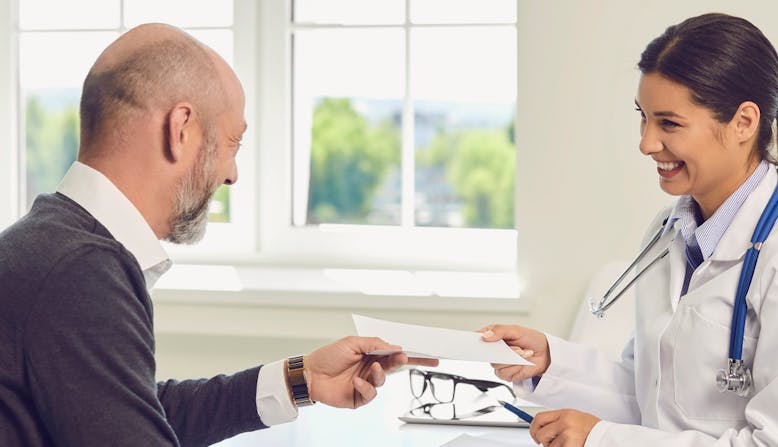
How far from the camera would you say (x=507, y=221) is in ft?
23.0

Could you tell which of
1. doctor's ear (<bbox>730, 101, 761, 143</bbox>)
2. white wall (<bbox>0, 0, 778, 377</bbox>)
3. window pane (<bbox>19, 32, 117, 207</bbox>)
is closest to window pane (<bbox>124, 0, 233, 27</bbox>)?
window pane (<bbox>19, 32, 117, 207</bbox>)

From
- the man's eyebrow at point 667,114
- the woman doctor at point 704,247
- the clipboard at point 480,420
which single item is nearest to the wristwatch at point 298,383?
the clipboard at point 480,420

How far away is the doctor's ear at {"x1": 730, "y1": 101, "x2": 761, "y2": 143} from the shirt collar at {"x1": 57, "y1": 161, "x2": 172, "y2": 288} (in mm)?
875

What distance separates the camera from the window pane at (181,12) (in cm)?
321

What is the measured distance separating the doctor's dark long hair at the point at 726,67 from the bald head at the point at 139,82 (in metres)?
0.71

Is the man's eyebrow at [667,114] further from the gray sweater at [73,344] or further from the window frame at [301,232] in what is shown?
the window frame at [301,232]

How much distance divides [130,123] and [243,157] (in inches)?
71.3

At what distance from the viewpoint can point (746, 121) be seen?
5.10ft

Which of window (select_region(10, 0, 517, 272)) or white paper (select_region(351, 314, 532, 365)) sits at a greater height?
window (select_region(10, 0, 517, 272))

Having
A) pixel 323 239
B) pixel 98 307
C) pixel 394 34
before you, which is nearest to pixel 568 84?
pixel 394 34

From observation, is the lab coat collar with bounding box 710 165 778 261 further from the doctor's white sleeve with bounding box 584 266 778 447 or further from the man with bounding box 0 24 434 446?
the man with bounding box 0 24 434 446

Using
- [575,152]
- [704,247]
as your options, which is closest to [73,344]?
[704,247]

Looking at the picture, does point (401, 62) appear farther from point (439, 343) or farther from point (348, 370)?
point (439, 343)

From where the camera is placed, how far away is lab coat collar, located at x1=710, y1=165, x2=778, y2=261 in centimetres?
152
